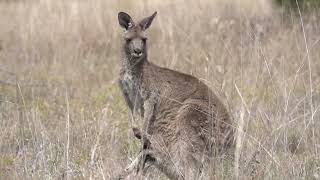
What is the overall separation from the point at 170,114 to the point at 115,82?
2608mm

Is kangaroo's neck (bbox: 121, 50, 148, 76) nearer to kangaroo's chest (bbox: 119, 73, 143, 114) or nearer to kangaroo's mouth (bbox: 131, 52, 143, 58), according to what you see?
kangaroo's chest (bbox: 119, 73, 143, 114)

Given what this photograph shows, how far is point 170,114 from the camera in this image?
18.1 feet

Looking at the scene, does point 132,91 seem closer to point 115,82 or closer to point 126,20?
point 126,20

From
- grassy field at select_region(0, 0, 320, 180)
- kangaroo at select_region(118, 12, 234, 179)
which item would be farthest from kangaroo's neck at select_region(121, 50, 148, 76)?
grassy field at select_region(0, 0, 320, 180)

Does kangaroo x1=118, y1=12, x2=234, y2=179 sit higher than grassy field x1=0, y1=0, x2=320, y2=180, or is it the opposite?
kangaroo x1=118, y1=12, x2=234, y2=179

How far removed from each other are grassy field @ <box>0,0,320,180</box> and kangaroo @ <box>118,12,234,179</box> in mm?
153

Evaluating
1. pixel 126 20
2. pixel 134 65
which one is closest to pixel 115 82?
pixel 134 65

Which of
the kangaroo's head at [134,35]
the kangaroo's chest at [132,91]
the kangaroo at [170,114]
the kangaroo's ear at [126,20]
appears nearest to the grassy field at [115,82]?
the kangaroo at [170,114]

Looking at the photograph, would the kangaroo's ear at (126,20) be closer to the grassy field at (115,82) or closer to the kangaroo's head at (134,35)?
the kangaroo's head at (134,35)

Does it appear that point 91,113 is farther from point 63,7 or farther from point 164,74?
point 63,7

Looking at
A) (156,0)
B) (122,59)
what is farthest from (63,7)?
(122,59)

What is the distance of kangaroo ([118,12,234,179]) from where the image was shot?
510 centimetres

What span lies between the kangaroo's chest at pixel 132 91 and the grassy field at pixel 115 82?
32 cm

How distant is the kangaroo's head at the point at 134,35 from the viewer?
19.0 ft
